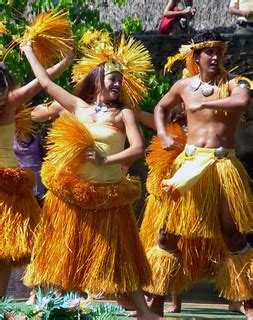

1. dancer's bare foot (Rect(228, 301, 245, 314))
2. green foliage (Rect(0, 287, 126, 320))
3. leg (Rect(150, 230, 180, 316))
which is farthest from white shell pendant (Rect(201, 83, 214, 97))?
green foliage (Rect(0, 287, 126, 320))

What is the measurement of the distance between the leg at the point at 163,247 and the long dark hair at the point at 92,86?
0.81 metres

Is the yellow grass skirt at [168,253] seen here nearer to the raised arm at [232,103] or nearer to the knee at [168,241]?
the knee at [168,241]

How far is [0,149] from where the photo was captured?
22.8 feet

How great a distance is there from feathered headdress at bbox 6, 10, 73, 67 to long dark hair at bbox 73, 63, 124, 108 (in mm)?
251

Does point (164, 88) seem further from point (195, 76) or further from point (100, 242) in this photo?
point (100, 242)

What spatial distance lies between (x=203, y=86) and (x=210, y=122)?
20 cm

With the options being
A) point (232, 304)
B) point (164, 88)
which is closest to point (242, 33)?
point (164, 88)

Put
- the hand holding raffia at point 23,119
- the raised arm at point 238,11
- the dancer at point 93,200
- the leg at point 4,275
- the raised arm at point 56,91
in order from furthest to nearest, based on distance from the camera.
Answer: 1. the raised arm at point 238,11
2. the hand holding raffia at point 23,119
3. the leg at point 4,275
4. the raised arm at point 56,91
5. the dancer at point 93,200

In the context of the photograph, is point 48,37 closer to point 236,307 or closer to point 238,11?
point 236,307

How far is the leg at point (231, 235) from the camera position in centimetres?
685

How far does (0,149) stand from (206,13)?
5594mm

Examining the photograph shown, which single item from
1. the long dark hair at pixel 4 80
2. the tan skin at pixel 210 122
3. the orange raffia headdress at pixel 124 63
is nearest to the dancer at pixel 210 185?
the tan skin at pixel 210 122

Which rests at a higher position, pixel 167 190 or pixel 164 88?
pixel 167 190

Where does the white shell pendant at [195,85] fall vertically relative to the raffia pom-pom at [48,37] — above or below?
below
